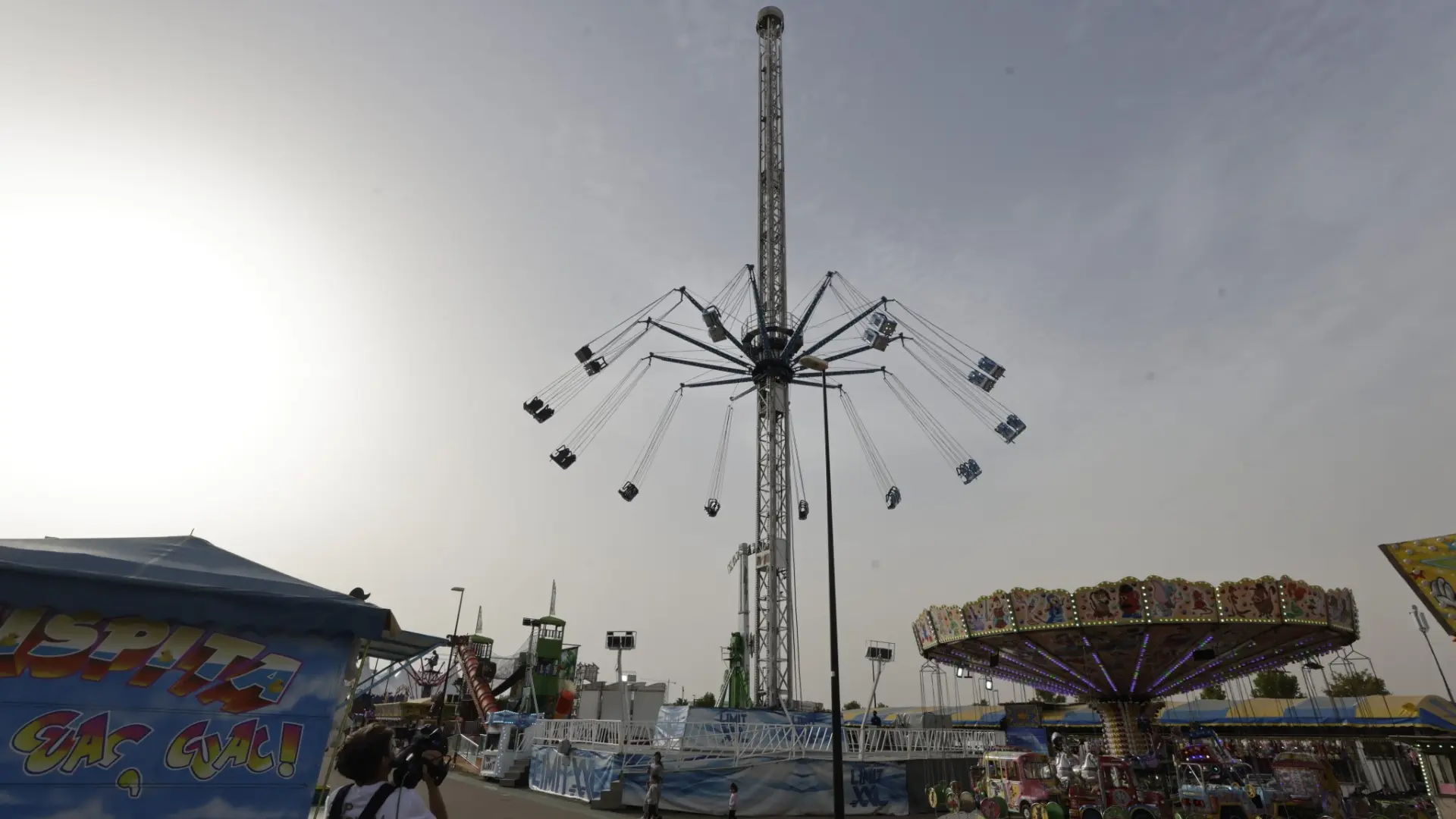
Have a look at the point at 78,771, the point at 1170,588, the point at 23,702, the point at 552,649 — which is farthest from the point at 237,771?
the point at 552,649

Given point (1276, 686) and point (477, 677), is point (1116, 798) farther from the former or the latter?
point (1276, 686)

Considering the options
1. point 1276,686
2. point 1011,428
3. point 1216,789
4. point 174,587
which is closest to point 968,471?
point 1011,428

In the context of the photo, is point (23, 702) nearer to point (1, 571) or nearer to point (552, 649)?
point (1, 571)

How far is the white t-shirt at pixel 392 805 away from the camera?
13.7 ft

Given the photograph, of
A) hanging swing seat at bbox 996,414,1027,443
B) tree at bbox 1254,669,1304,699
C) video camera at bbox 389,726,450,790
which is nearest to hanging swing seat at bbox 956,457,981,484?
hanging swing seat at bbox 996,414,1027,443

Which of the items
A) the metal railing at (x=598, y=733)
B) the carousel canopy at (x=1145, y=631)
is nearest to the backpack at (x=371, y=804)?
the metal railing at (x=598, y=733)

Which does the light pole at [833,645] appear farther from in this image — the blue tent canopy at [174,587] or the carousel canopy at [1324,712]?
the carousel canopy at [1324,712]

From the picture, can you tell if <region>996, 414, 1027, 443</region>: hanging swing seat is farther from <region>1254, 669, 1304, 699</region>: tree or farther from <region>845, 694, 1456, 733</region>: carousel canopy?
<region>1254, 669, 1304, 699</region>: tree

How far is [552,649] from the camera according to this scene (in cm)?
4441

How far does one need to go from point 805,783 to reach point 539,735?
35.7 ft

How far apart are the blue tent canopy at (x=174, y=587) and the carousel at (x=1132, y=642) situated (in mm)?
17296

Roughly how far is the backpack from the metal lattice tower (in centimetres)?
2375

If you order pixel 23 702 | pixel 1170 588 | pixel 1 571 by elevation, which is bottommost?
pixel 23 702

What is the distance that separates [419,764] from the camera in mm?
4496
